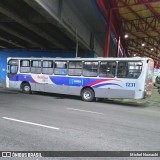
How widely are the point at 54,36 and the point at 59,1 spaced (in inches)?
348

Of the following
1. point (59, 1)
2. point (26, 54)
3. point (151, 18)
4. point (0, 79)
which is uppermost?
point (151, 18)

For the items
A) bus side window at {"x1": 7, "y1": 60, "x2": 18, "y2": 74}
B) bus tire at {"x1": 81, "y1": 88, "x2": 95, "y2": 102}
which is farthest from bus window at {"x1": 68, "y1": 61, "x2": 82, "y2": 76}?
bus side window at {"x1": 7, "y1": 60, "x2": 18, "y2": 74}

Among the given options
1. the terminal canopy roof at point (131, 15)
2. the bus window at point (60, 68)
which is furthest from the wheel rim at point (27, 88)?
the terminal canopy roof at point (131, 15)

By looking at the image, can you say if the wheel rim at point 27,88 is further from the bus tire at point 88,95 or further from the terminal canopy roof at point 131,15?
the terminal canopy roof at point 131,15

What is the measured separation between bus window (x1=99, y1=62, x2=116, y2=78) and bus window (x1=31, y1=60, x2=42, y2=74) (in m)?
5.38

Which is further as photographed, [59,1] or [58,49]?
[58,49]

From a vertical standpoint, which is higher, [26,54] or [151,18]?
[151,18]

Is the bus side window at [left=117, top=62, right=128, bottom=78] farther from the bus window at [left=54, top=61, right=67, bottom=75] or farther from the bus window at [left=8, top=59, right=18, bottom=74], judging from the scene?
the bus window at [left=8, top=59, right=18, bottom=74]

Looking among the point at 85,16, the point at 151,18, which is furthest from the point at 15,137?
the point at 151,18

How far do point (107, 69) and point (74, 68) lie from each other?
259cm

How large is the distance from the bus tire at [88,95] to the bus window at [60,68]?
2.16 m

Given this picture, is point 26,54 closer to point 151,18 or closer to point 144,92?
point 151,18

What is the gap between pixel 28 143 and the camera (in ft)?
20.2

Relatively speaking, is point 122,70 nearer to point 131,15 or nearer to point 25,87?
point 25,87
